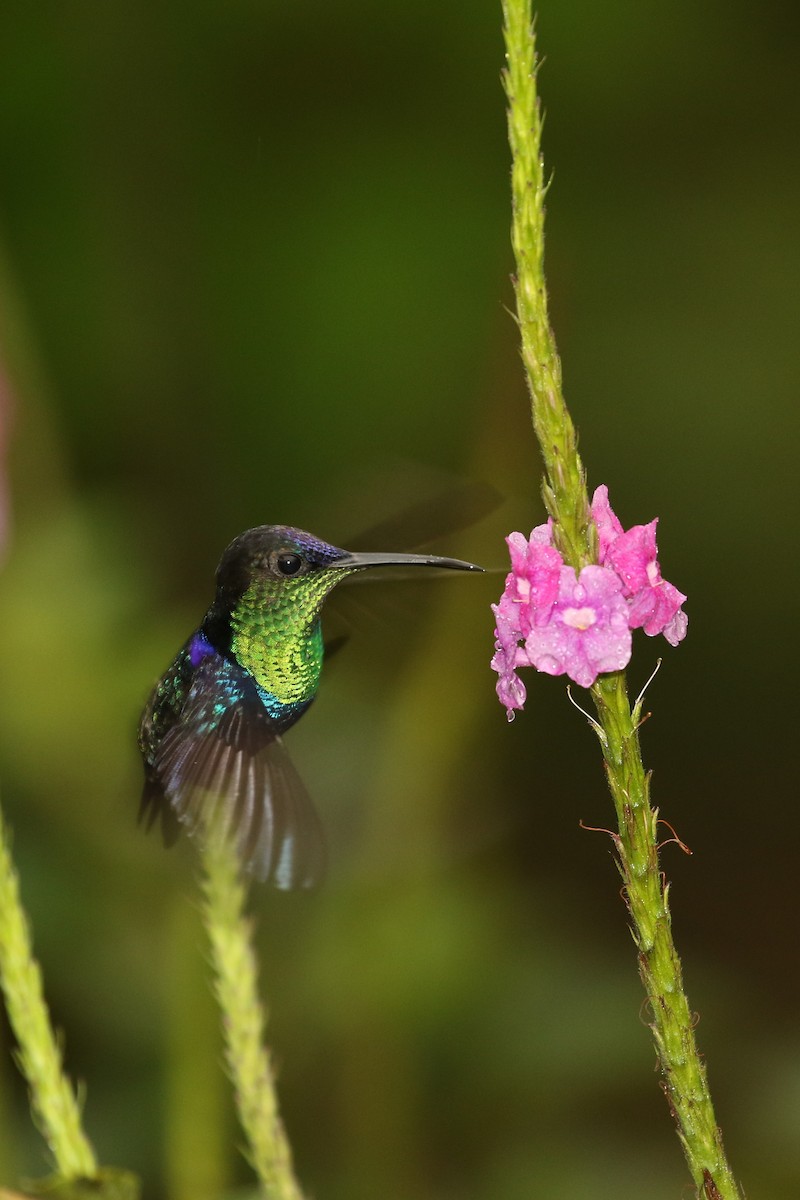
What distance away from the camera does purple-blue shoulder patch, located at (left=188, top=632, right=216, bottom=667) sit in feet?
4.04

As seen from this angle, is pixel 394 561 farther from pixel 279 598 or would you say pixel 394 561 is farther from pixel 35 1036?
pixel 35 1036

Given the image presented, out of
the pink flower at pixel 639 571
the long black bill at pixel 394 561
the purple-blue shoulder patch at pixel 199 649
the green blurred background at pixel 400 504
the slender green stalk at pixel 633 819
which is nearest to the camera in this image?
the slender green stalk at pixel 633 819

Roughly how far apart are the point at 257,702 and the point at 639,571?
0.44m

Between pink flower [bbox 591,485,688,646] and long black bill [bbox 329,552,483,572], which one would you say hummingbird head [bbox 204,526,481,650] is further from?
pink flower [bbox 591,485,688,646]

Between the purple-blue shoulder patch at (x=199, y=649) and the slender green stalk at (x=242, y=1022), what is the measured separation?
184 millimetres

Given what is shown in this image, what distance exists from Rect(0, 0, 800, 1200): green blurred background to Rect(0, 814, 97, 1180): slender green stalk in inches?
11.4

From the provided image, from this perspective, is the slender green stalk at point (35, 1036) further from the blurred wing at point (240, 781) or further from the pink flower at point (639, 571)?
the pink flower at point (639, 571)

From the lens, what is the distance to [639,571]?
3.01 feet

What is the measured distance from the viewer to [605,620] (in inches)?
33.5

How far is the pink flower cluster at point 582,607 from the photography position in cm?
84

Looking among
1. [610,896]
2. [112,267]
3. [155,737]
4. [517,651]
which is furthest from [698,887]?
[517,651]

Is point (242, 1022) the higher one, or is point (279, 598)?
point (279, 598)

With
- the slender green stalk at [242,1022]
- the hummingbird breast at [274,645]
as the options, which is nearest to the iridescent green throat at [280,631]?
the hummingbird breast at [274,645]

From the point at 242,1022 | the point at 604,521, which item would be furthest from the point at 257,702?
the point at 604,521
